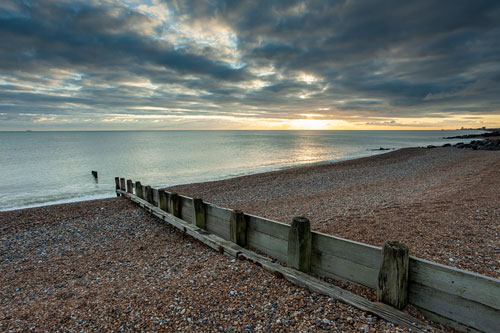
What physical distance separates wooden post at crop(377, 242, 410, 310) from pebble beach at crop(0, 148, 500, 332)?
326 mm

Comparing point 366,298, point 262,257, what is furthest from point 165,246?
point 366,298

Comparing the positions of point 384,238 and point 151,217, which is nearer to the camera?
point 384,238

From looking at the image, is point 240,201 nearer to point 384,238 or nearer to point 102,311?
point 384,238

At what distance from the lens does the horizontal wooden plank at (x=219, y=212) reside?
5704 millimetres

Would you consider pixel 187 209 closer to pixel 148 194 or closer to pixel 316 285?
pixel 148 194

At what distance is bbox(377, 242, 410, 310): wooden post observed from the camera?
9.98 ft

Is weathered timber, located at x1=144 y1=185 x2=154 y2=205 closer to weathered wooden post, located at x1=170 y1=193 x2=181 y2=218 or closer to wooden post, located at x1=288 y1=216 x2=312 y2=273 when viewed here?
weathered wooden post, located at x1=170 y1=193 x2=181 y2=218

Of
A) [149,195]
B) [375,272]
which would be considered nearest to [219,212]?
[375,272]

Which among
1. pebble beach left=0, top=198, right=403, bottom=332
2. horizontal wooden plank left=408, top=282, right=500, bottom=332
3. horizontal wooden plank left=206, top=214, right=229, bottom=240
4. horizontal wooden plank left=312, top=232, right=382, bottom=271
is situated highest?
horizontal wooden plank left=312, top=232, right=382, bottom=271

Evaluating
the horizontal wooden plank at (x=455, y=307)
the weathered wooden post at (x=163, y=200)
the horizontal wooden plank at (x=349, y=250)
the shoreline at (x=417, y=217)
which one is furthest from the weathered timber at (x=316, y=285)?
the weathered wooden post at (x=163, y=200)

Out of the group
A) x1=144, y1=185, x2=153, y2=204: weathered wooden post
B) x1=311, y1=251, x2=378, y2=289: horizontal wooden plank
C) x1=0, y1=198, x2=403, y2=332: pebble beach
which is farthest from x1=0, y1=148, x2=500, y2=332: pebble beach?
x1=144, y1=185, x2=153, y2=204: weathered wooden post

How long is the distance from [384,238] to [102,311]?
18.5ft

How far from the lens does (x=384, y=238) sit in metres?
5.77

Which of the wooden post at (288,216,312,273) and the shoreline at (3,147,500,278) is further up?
the wooden post at (288,216,312,273)
